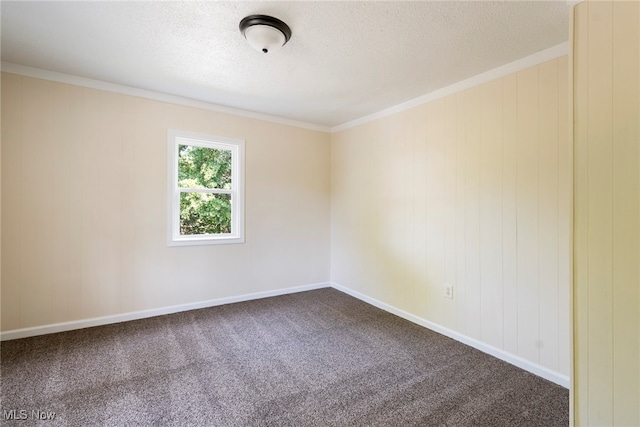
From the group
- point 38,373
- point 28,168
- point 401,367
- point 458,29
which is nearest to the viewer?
point 458,29

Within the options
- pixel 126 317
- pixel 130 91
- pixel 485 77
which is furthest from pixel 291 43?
pixel 126 317

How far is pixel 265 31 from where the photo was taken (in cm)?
187

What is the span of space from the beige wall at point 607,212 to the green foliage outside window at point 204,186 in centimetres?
337

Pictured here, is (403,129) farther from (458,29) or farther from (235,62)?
(235,62)

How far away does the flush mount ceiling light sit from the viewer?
1.82m

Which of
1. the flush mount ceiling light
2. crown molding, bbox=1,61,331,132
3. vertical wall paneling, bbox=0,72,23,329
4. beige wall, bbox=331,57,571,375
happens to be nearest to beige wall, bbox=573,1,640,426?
beige wall, bbox=331,57,571,375

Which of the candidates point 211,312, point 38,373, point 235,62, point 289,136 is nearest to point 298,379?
point 211,312

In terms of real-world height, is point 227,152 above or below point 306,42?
below

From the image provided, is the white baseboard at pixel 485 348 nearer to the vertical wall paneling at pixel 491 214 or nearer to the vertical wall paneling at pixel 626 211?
the vertical wall paneling at pixel 491 214

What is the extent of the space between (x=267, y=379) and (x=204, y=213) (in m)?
2.19

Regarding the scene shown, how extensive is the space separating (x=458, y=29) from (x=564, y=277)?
6.16 feet

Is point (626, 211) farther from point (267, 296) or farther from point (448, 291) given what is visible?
point (267, 296)

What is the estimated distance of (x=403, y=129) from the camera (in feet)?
10.8

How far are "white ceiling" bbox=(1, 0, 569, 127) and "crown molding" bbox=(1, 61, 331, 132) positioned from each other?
8 centimetres
